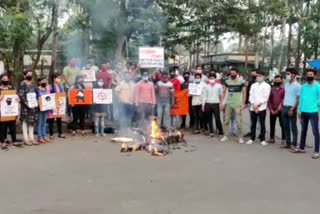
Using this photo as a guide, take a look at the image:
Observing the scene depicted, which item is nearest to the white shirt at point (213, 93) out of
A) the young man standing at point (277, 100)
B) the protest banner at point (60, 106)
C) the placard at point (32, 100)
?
the young man standing at point (277, 100)

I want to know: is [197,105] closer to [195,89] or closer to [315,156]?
[195,89]

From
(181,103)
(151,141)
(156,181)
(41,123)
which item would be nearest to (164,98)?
(181,103)

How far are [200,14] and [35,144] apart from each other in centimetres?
1369

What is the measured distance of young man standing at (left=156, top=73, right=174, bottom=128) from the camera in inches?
516

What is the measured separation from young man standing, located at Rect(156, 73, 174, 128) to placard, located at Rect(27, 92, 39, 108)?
356 centimetres

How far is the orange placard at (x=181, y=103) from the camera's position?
44.8 feet

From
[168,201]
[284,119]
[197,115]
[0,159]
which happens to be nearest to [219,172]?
[168,201]

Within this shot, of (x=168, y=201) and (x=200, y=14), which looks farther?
(x=200, y=14)

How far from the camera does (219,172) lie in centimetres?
822

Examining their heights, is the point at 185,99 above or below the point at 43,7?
below

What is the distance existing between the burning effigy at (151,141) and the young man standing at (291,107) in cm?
253

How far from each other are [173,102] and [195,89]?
2.44 ft

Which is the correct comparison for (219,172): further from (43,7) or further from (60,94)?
(43,7)

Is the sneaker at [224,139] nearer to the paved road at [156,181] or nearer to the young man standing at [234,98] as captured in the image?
the young man standing at [234,98]
